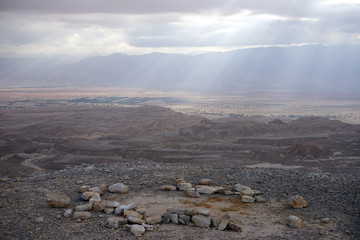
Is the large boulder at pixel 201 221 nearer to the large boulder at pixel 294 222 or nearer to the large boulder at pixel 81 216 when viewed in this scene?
the large boulder at pixel 294 222

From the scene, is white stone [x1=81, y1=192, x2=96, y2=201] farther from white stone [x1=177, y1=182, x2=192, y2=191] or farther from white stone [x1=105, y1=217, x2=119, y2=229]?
white stone [x1=177, y1=182, x2=192, y2=191]

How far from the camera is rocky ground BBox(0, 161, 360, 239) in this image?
363 inches

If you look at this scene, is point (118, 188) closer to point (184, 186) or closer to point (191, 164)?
point (184, 186)

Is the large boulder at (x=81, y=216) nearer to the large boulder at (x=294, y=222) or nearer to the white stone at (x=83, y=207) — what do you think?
the white stone at (x=83, y=207)

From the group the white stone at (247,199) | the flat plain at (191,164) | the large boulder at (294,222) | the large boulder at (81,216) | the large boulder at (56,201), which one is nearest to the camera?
the large boulder at (294,222)

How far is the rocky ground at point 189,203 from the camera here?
30.3ft

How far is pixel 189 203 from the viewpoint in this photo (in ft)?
37.2

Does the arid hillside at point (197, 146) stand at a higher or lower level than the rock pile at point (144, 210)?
lower

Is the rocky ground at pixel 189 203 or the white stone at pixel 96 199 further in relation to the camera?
the white stone at pixel 96 199

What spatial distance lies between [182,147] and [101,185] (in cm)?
2867

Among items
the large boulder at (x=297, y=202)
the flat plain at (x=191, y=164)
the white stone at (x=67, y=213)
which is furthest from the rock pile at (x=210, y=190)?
the white stone at (x=67, y=213)

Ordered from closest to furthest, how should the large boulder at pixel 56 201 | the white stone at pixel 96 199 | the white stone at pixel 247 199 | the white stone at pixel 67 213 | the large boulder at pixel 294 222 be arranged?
1. the large boulder at pixel 294 222
2. the white stone at pixel 67 213
3. the large boulder at pixel 56 201
4. the white stone at pixel 96 199
5. the white stone at pixel 247 199

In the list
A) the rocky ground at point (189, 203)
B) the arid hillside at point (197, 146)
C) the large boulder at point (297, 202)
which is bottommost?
the arid hillside at point (197, 146)

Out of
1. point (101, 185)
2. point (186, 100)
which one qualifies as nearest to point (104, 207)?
point (101, 185)
